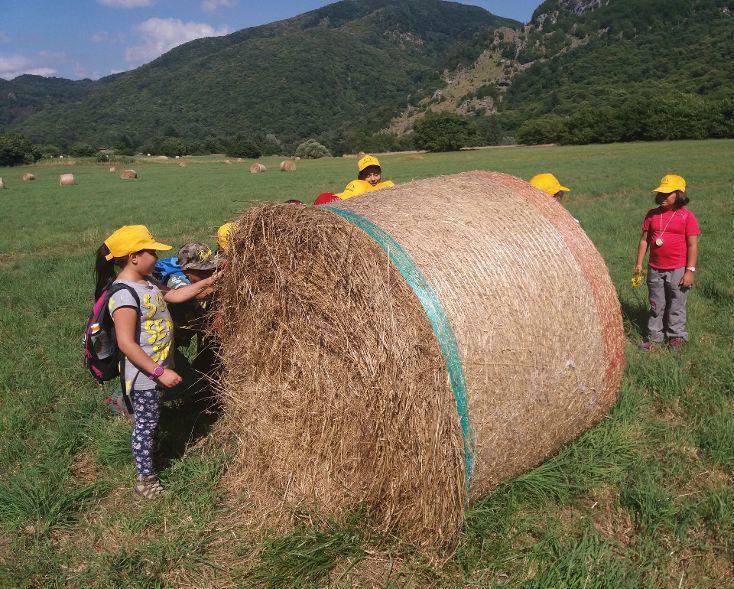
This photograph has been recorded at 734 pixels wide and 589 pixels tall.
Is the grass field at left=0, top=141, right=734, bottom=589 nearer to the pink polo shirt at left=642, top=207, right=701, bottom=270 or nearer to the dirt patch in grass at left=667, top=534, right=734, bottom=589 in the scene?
the dirt patch in grass at left=667, top=534, right=734, bottom=589

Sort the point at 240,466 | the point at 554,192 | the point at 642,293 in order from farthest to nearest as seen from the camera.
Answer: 1. the point at 642,293
2. the point at 554,192
3. the point at 240,466

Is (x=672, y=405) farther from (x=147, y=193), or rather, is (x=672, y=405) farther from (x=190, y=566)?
(x=147, y=193)

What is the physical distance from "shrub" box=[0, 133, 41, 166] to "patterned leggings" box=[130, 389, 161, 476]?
66365mm

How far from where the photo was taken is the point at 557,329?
3.45 meters

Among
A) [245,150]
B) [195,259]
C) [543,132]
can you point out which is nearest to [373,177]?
[195,259]

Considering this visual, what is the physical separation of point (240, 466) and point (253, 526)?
1.98ft

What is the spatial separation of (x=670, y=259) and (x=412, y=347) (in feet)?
13.1

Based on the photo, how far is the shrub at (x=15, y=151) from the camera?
56969 millimetres

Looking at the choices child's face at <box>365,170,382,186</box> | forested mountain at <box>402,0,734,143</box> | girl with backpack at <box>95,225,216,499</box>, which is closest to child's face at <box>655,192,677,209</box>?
child's face at <box>365,170,382,186</box>

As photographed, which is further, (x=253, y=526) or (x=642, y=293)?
(x=642, y=293)

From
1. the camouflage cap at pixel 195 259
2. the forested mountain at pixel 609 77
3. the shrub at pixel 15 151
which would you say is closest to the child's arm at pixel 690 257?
the camouflage cap at pixel 195 259

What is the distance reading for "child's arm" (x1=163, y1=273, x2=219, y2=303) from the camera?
3953 millimetres

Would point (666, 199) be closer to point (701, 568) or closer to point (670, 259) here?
point (670, 259)

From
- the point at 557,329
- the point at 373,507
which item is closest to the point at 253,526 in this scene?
the point at 373,507
